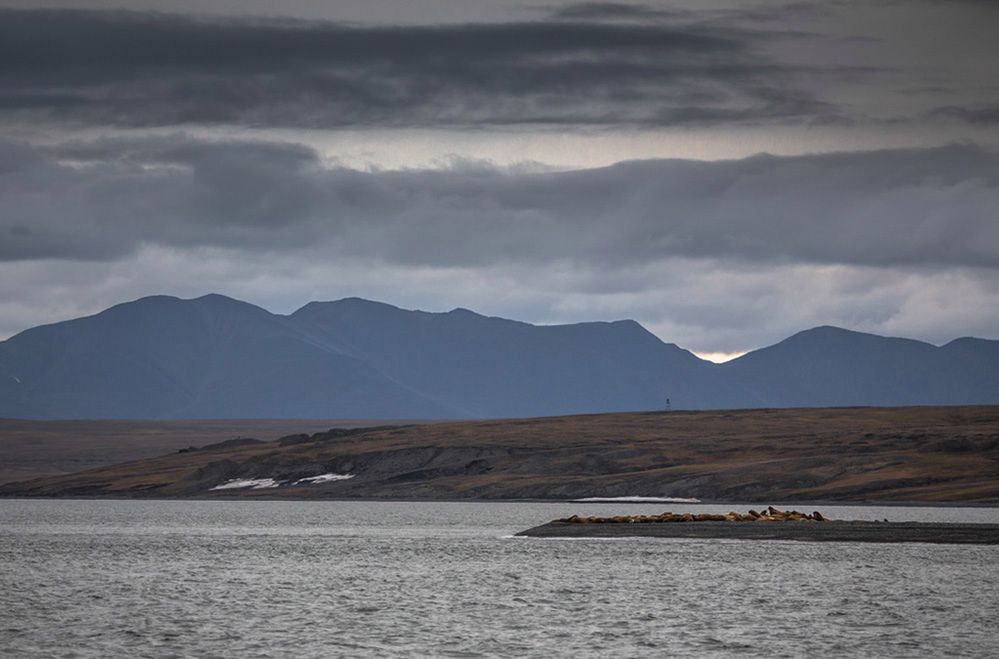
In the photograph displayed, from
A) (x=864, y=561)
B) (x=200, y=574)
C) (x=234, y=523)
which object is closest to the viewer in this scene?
(x=200, y=574)

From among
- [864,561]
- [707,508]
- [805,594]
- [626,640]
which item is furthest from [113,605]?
[707,508]

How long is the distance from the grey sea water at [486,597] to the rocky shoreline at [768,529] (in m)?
4.07

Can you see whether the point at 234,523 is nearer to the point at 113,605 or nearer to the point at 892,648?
the point at 113,605

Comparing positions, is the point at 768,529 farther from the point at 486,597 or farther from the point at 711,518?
the point at 486,597

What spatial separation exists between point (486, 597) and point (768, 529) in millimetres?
54030

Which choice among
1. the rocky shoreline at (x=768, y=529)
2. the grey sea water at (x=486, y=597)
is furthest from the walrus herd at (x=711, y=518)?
the grey sea water at (x=486, y=597)

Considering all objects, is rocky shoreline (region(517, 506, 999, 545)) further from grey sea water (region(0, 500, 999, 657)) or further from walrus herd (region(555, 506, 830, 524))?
grey sea water (region(0, 500, 999, 657))

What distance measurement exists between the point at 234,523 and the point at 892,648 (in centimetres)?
10945

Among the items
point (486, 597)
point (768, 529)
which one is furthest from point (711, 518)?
point (486, 597)

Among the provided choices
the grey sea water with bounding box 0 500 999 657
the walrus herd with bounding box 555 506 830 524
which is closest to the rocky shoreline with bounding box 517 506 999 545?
the walrus herd with bounding box 555 506 830 524

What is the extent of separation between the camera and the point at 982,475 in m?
197

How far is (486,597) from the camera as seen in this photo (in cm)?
7662

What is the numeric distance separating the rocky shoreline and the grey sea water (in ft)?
13.4

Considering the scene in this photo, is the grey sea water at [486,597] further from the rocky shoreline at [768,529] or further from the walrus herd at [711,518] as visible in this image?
the walrus herd at [711,518]
